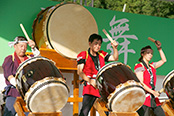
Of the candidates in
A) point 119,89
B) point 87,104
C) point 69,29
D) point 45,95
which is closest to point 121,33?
point 69,29

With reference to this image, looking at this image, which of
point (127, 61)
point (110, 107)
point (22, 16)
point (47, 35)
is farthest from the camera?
point (127, 61)

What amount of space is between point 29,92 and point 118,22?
225 cm

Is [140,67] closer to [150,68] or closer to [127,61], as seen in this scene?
[150,68]

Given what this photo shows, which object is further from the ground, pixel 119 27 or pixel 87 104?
pixel 119 27

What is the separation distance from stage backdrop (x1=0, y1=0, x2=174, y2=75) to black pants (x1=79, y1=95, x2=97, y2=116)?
1290 millimetres

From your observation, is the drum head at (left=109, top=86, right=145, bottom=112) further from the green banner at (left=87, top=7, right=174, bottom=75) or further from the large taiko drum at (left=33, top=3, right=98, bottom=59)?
the green banner at (left=87, top=7, right=174, bottom=75)

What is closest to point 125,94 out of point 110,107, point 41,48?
point 110,107

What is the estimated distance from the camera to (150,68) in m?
3.06

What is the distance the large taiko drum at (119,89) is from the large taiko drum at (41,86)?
36 cm

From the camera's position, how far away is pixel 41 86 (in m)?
2.17

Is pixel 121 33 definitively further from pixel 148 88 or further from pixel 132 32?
pixel 148 88

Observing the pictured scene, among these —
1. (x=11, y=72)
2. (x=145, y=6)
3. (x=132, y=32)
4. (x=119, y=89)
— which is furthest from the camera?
(x=145, y=6)

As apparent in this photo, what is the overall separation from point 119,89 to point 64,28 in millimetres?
1339

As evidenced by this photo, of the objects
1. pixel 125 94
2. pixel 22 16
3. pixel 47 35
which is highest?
pixel 22 16
